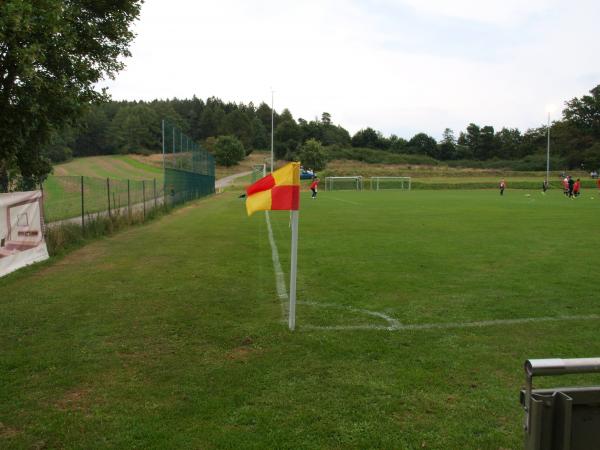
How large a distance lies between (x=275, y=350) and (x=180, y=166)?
28.4 m

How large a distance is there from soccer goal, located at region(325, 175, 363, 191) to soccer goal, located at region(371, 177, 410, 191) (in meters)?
2.24

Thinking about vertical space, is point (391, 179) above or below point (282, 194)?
below

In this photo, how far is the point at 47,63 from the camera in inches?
448

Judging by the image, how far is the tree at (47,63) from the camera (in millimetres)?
9617

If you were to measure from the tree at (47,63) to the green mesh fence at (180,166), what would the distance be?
595 inches

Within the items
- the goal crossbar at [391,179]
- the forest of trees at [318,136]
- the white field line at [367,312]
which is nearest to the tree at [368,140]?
the forest of trees at [318,136]

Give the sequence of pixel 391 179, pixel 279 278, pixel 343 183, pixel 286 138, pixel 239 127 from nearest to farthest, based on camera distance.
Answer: pixel 279 278 < pixel 343 183 < pixel 391 179 < pixel 286 138 < pixel 239 127

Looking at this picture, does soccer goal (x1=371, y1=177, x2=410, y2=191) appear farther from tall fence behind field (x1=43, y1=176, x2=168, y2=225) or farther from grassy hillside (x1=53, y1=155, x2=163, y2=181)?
tall fence behind field (x1=43, y1=176, x2=168, y2=225)

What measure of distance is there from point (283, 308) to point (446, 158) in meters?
147

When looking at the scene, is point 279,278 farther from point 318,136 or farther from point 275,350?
point 318,136

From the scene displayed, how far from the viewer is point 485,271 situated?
1013 centimetres

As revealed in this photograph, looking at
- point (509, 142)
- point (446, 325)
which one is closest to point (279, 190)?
point (446, 325)

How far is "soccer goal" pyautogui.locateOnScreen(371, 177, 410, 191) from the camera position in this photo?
69562mm

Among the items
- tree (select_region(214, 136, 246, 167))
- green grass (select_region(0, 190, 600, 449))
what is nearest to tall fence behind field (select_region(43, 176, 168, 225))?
green grass (select_region(0, 190, 600, 449))
